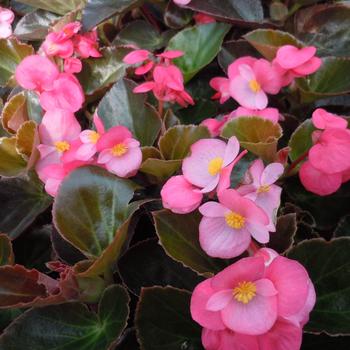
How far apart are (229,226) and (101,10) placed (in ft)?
1.64

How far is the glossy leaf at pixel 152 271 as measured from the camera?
627 millimetres

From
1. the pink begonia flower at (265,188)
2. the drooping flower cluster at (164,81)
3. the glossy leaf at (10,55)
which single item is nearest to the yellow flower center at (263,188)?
the pink begonia flower at (265,188)

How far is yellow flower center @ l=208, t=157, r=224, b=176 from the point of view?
572mm

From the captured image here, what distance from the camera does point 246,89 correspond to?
72 centimetres

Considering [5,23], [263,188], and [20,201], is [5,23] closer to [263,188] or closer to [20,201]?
[20,201]

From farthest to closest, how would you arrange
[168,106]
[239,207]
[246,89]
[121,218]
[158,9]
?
[158,9] → [168,106] → [246,89] → [121,218] → [239,207]

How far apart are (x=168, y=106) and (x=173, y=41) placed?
0.45 feet

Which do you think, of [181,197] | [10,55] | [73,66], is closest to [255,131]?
[181,197]

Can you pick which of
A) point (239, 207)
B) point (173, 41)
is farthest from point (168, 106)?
point (239, 207)

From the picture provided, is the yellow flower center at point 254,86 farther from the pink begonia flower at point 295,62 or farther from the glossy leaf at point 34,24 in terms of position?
the glossy leaf at point 34,24

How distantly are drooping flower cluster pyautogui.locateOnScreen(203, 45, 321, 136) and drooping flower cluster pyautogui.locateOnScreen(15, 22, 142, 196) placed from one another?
0.14 metres

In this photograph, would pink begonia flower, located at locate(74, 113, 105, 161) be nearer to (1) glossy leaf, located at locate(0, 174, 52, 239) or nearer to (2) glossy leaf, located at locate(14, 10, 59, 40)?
(1) glossy leaf, located at locate(0, 174, 52, 239)

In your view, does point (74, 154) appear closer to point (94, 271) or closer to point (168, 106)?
point (94, 271)

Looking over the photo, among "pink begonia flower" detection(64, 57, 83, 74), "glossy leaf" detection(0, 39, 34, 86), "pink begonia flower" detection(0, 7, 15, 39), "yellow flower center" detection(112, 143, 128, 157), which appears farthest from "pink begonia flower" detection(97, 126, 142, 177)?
"pink begonia flower" detection(0, 7, 15, 39)
